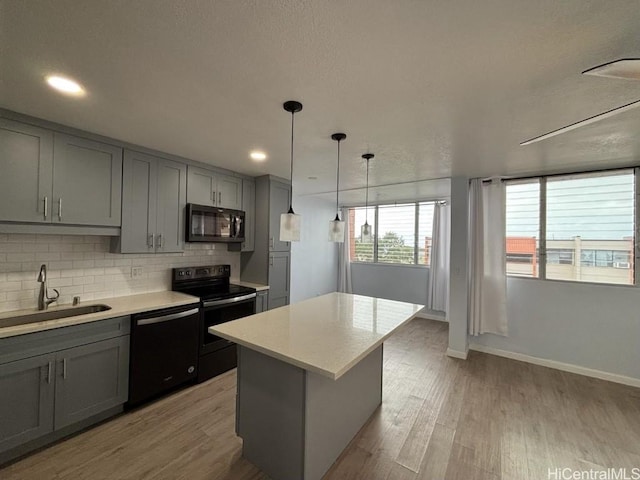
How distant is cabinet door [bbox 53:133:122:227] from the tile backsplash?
0.39 metres

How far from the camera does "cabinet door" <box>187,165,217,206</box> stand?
303 cm

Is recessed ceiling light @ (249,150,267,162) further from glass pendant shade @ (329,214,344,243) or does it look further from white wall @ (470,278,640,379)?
white wall @ (470,278,640,379)

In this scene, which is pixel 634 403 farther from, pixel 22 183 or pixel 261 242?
pixel 22 183

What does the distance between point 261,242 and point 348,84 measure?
8.33ft

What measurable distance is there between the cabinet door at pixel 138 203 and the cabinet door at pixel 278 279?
145 cm

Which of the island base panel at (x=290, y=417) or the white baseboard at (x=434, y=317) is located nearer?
the island base panel at (x=290, y=417)

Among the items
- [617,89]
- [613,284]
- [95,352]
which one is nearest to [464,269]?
[613,284]

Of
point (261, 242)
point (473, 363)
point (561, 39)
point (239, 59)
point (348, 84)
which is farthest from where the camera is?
point (261, 242)

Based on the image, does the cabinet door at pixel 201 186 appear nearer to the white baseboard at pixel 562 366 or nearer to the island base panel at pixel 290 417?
the island base panel at pixel 290 417

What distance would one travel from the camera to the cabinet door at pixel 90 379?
→ 6.36 ft

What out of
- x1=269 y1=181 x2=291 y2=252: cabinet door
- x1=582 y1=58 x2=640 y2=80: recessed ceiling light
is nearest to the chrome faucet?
x1=269 y1=181 x2=291 y2=252: cabinet door

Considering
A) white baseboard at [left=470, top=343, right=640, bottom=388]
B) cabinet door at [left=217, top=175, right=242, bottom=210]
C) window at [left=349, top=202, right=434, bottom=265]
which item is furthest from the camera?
window at [left=349, top=202, right=434, bottom=265]

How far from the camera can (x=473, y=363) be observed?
3.40m

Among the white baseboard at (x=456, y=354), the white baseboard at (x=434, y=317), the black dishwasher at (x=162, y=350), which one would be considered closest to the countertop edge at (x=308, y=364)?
the black dishwasher at (x=162, y=350)
